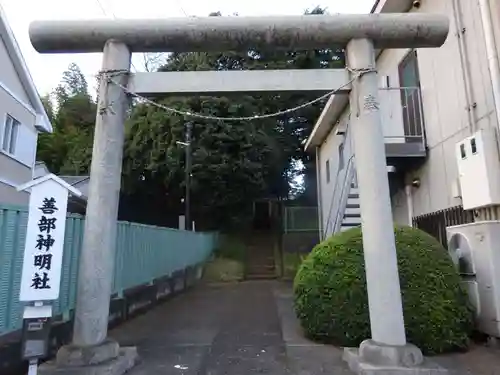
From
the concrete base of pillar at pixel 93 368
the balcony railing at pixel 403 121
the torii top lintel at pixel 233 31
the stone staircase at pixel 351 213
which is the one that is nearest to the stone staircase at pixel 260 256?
the stone staircase at pixel 351 213

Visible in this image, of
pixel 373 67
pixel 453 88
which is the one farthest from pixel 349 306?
pixel 453 88

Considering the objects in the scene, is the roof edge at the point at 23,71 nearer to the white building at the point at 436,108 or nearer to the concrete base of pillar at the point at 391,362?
the white building at the point at 436,108

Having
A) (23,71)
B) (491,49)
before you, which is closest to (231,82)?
(491,49)

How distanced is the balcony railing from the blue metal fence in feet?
17.5

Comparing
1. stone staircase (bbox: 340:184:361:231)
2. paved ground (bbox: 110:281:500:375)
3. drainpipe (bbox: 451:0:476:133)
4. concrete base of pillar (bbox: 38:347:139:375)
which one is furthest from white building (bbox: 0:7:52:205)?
drainpipe (bbox: 451:0:476:133)

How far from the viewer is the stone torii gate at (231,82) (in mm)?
4605

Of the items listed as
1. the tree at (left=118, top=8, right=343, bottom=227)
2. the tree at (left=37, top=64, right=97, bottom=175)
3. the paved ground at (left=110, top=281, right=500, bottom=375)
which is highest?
the tree at (left=37, top=64, right=97, bottom=175)

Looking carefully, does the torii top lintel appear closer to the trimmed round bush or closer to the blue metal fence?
the blue metal fence

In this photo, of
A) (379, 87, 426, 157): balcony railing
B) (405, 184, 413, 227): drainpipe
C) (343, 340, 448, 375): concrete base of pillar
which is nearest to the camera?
(343, 340, 448, 375): concrete base of pillar

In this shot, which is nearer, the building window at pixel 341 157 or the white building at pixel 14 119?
the building window at pixel 341 157

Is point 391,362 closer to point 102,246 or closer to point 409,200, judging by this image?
point 102,246

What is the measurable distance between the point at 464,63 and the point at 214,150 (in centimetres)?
1310

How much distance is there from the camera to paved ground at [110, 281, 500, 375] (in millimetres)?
4543

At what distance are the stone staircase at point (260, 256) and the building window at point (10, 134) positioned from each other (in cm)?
997
